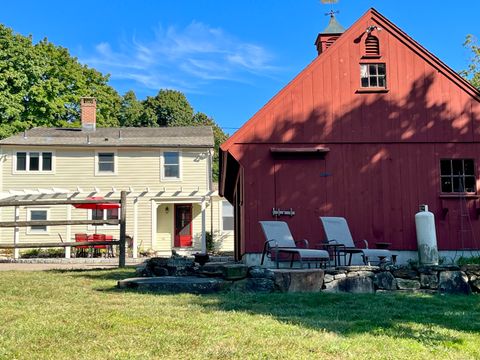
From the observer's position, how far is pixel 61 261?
53.1ft

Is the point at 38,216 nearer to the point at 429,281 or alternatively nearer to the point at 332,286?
the point at 332,286

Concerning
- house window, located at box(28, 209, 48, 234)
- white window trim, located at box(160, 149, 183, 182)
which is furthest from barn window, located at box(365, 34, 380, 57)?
house window, located at box(28, 209, 48, 234)

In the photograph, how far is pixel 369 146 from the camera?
1111 cm

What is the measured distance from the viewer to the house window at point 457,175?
36.2 feet

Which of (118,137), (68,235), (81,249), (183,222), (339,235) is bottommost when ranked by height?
(81,249)

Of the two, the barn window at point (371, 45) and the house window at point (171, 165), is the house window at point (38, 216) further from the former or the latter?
the barn window at point (371, 45)

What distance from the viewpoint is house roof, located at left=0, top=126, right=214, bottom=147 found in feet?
73.3

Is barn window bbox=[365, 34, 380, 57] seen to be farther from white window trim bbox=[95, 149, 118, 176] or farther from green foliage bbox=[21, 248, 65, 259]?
green foliage bbox=[21, 248, 65, 259]

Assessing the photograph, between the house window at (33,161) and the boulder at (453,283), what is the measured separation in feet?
59.6

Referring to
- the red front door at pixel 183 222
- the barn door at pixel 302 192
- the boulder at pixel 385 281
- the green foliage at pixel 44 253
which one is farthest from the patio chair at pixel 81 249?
the boulder at pixel 385 281

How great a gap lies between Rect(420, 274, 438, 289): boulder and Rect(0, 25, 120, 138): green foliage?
81.4ft

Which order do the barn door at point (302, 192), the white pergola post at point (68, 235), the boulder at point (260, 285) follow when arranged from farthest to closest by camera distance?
the white pergola post at point (68, 235)
the barn door at point (302, 192)
the boulder at point (260, 285)

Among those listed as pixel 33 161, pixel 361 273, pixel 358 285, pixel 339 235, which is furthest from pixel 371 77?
pixel 33 161

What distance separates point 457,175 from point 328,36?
22.1 ft
